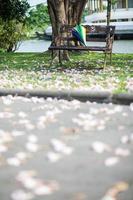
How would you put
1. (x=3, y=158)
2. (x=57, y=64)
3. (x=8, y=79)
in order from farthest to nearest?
(x=57, y=64) → (x=8, y=79) → (x=3, y=158)

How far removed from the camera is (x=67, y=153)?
216 inches

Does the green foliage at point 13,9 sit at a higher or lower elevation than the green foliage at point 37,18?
lower

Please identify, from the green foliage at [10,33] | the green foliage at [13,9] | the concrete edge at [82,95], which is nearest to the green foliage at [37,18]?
the green foliage at [13,9]

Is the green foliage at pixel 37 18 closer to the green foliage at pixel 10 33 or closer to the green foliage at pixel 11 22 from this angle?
the green foliage at pixel 11 22

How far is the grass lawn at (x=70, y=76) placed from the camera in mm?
11609

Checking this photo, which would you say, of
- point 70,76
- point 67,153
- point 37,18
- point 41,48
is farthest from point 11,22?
point 67,153

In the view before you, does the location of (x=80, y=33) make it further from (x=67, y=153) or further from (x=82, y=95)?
(x=67, y=153)

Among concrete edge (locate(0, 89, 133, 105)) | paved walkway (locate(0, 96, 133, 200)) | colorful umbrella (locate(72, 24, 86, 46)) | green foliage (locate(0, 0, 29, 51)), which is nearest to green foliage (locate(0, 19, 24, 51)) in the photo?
green foliage (locate(0, 0, 29, 51))

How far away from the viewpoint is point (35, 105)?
860cm

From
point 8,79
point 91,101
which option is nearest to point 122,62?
point 8,79

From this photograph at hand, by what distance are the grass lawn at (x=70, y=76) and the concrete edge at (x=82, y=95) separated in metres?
1.67

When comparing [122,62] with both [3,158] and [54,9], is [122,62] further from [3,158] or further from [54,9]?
[3,158]

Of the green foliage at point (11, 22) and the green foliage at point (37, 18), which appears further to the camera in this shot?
the green foliage at point (37, 18)

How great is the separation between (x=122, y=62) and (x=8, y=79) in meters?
5.60
